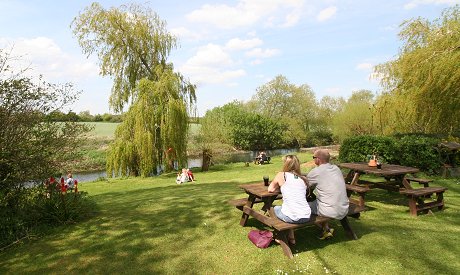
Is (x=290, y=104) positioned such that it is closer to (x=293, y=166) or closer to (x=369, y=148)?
(x=369, y=148)

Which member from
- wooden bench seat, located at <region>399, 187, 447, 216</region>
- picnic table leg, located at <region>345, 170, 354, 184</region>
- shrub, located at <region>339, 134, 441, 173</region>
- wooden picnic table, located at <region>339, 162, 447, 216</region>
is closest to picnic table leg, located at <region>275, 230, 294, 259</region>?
wooden picnic table, located at <region>339, 162, 447, 216</region>

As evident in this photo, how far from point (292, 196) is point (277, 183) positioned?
0.45m

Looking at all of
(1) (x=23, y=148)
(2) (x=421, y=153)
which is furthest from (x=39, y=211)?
(2) (x=421, y=153)

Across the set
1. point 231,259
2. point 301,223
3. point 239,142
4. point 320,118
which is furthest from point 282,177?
point 320,118

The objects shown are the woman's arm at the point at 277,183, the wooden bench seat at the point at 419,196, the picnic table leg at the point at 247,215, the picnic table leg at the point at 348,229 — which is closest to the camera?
the woman's arm at the point at 277,183

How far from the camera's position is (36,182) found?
6016mm

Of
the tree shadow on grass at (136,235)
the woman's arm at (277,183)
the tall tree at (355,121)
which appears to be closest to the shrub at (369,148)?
the tree shadow on grass at (136,235)

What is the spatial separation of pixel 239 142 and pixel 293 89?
12944 millimetres

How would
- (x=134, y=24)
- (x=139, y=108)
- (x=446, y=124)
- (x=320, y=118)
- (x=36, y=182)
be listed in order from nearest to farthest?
1. (x=36, y=182)
2. (x=446, y=124)
3. (x=139, y=108)
4. (x=134, y=24)
5. (x=320, y=118)

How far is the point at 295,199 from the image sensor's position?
4.45 meters

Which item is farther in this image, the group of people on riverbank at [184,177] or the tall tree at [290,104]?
the tall tree at [290,104]

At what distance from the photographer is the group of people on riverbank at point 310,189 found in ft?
14.6

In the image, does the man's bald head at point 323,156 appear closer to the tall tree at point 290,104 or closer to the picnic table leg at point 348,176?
the picnic table leg at point 348,176

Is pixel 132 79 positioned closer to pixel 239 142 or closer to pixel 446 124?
pixel 446 124
